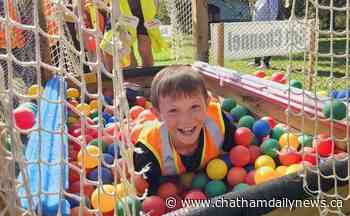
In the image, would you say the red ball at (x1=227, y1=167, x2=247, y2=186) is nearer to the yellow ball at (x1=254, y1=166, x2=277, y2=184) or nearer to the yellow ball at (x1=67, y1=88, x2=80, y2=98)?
the yellow ball at (x1=254, y1=166, x2=277, y2=184)

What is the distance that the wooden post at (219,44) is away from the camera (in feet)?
10.7

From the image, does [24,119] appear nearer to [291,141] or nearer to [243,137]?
[243,137]

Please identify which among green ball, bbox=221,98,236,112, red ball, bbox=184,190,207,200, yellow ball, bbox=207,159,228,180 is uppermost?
green ball, bbox=221,98,236,112

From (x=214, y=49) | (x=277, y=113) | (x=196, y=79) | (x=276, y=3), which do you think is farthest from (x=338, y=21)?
(x=196, y=79)

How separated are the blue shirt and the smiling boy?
3858mm

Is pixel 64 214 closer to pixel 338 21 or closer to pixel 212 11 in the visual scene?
pixel 338 21

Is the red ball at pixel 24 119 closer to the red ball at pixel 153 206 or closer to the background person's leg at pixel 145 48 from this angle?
the red ball at pixel 153 206

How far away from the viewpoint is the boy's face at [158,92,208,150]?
5.24ft

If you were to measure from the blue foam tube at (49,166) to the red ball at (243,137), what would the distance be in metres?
0.74

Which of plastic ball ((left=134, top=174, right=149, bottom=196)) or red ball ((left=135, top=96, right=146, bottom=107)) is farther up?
red ball ((left=135, top=96, right=146, bottom=107))

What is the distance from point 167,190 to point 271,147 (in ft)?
1.65

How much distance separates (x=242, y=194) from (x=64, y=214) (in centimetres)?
49

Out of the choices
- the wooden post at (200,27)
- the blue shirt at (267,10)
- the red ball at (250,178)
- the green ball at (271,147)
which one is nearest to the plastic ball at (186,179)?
the red ball at (250,178)

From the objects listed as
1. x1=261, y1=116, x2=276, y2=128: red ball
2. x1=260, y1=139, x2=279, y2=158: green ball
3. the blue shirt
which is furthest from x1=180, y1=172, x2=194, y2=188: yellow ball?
the blue shirt
